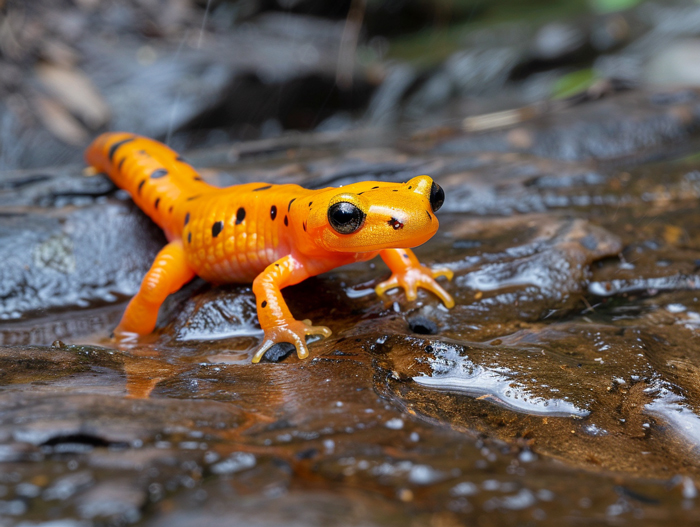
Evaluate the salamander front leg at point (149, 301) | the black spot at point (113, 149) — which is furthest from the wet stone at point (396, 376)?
the black spot at point (113, 149)

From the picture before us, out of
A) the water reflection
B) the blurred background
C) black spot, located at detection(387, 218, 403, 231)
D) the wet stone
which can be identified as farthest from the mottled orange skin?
the blurred background

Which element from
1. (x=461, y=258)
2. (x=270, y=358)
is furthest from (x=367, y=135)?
(x=270, y=358)

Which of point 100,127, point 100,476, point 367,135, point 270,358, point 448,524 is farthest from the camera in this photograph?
point 100,127

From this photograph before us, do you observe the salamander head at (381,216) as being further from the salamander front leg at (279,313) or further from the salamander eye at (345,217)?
the salamander front leg at (279,313)

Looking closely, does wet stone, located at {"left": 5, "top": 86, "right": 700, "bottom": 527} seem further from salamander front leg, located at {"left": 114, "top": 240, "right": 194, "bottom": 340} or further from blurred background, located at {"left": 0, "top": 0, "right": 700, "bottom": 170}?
blurred background, located at {"left": 0, "top": 0, "right": 700, "bottom": 170}

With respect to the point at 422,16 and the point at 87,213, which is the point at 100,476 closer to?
the point at 87,213

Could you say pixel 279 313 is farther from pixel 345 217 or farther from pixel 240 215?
pixel 240 215

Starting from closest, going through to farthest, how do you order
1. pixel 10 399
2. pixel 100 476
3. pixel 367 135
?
pixel 100 476
pixel 10 399
pixel 367 135
